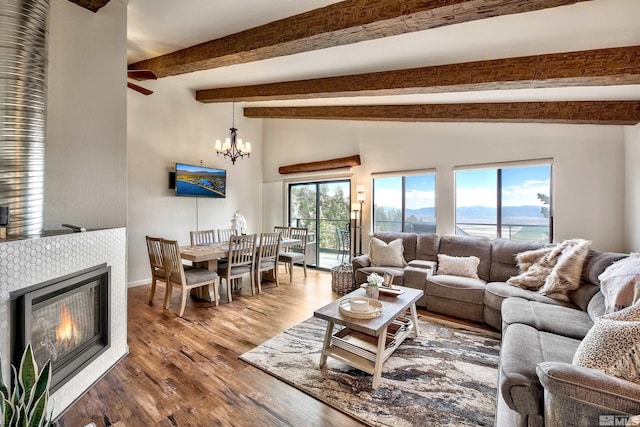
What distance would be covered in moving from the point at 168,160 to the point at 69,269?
352 centimetres

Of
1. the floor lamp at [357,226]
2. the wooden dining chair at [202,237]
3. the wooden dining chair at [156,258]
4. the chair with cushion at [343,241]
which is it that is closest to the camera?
the wooden dining chair at [156,258]

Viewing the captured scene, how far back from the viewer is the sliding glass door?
573 cm

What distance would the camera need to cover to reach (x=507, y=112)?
11.3ft

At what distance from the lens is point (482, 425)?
5.79ft

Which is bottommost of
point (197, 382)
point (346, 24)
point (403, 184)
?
point (197, 382)

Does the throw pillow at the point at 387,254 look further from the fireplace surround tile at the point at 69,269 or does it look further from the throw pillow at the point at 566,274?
the fireplace surround tile at the point at 69,269

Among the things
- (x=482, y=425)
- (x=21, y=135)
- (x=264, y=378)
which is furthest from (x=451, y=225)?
(x=21, y=135)

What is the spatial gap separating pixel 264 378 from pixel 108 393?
3.68ft

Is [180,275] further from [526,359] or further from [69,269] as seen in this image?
[526,359]

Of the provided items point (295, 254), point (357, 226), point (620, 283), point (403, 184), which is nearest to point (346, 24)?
point (620, 283)

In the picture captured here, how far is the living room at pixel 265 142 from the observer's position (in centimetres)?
218

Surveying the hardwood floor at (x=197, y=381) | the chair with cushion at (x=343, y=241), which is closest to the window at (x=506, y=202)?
the chair with cushion at (x=343, y=241)

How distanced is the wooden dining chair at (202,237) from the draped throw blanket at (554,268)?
14.6ft

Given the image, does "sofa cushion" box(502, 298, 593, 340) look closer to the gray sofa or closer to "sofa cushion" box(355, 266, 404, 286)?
the gray sofa
